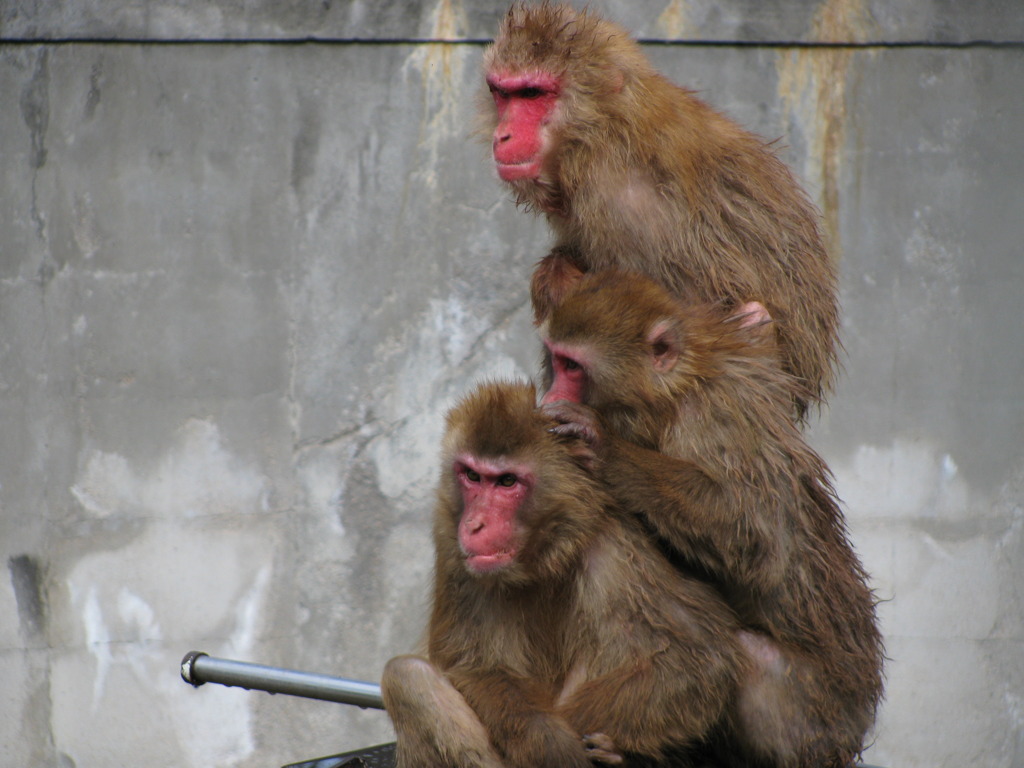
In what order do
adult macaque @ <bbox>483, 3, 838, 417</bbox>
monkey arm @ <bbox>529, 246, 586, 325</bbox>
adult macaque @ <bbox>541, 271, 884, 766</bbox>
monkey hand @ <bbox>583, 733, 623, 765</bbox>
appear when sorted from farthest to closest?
1. monkey arm @ <bbox>529, 246, 586, 325</bbox>
2. adult macaque @ <bbox>483, 3, 838, 417</bbox>
3. adult macaque @ <bbox>541, 271, 884, 766</bbox>
4. monkey hand @ <bbox>583, 733, 623, 765</bbox>

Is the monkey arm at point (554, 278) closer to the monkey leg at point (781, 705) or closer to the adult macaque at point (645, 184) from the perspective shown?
the adult macaque at point (645, 184)

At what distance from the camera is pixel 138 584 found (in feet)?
21.3

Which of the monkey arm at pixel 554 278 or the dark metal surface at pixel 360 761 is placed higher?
the monkey arm at pixel 554 278

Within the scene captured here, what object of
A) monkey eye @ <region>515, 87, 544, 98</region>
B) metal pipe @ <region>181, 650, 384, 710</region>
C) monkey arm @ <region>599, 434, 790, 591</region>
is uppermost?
monkey eye @ <region>515, 87, 544, 98</region>

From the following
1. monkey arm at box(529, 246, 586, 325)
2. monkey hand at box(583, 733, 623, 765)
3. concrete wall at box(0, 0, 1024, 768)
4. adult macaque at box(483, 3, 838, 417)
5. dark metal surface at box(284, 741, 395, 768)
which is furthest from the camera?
concrete wall at box(0, 0, 1024, 768)

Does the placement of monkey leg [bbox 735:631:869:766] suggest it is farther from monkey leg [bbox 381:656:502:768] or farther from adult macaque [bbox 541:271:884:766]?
monkey leg [bbox 381:656:502:768]

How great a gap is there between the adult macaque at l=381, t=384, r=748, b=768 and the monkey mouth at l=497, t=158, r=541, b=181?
2.58ft

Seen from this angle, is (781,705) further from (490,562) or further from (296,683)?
(296,683)

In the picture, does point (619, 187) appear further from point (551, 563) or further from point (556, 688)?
point (556, 688)

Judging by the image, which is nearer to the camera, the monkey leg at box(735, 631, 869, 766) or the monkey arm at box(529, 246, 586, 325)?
the monkey leg at box(735, 631, 869, 766)

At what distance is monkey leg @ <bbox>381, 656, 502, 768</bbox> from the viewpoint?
10.3 feet

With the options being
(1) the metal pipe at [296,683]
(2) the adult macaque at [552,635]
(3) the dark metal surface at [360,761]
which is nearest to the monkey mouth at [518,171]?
(2) the adult macaque at [552,635]

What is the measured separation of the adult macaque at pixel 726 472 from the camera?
3.15 m

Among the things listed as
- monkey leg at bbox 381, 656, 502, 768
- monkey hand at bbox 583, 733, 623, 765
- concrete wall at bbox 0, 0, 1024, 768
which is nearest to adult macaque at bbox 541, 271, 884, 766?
monkey hand at bbox 583, 733, 623, 765
